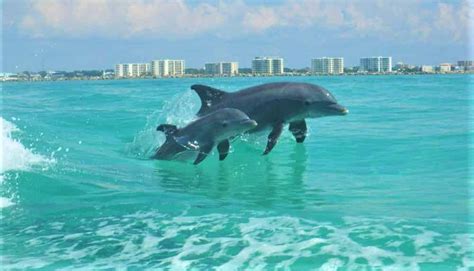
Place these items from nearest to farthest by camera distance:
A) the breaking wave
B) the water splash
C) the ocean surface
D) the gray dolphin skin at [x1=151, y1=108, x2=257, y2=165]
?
the breaking wave < the ocean surface < the gray dolphin skin at [x1=151, y1=108, x2=257, y2=165] < the water splash

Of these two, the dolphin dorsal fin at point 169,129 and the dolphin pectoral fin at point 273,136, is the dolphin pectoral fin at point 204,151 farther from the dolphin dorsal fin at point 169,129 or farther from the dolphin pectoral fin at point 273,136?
the dolphin pectoral fin at point 273,136

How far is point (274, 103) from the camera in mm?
14016

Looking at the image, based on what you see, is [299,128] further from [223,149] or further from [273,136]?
[223,149]

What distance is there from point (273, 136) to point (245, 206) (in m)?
4.44

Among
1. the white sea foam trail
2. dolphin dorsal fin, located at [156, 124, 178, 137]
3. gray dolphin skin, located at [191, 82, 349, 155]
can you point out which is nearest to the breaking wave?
the white sea foam trail

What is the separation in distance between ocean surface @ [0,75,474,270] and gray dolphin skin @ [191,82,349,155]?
1078mm

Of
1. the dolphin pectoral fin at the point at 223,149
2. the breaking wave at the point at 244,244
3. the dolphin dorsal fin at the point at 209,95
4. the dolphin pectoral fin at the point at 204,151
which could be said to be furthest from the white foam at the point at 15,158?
the breaking wave at the point at 244,244

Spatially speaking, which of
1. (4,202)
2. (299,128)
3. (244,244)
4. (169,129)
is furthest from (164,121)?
(244,244)

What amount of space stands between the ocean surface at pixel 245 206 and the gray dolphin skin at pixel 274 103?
108 cm

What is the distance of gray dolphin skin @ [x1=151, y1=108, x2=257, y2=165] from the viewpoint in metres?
13.3

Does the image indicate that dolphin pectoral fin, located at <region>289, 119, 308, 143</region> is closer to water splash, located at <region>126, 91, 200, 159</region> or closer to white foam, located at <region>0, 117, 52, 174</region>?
water splash, located at <region>126, 91, 200, 159</region>

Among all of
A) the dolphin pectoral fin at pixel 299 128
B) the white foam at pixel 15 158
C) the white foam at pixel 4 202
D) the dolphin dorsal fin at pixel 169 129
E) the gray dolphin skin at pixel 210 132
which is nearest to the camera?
the white foam at pixel 4 202

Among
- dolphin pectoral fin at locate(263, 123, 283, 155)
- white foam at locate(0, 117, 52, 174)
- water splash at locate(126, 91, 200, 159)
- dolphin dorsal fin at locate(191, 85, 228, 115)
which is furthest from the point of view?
water splash at locate(126, 91, 200, 159)

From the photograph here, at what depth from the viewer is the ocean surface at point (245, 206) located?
24.1 ft
